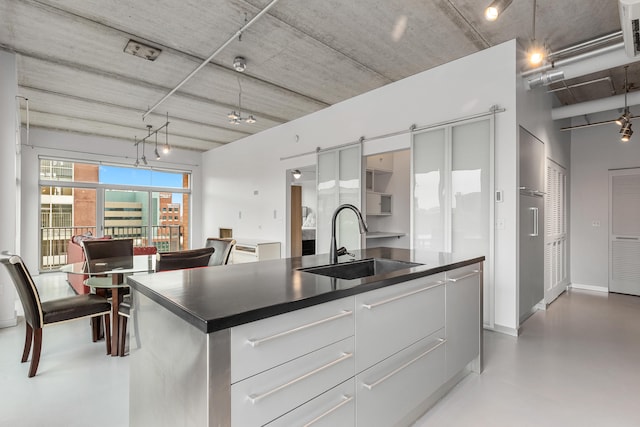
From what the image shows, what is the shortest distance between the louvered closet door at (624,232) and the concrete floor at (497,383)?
206 centimetres

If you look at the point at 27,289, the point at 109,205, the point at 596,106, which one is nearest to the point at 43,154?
the point at 109,205

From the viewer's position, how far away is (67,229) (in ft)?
23.6

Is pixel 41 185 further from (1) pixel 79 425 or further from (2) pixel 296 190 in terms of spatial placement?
(1) pixel 79 425

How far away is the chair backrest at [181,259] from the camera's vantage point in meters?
2.70

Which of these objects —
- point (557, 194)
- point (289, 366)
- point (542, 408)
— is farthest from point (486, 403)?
point (557, 194)

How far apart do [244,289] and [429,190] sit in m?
3.14

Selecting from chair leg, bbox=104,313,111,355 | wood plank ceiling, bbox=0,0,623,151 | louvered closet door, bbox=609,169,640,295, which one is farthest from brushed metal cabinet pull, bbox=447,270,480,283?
louvered closet door, bbox=609,169,640,295

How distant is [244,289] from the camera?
1.36 metres

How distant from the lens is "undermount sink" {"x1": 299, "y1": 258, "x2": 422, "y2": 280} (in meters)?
2.01

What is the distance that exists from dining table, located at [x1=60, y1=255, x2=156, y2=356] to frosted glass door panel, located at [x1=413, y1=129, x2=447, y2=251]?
119 inches

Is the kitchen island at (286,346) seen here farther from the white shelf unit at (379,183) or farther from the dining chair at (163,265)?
the white shelf unit at (379,183)

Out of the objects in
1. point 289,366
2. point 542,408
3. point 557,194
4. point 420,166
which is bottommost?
point 542,408

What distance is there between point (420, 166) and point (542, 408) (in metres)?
2.71

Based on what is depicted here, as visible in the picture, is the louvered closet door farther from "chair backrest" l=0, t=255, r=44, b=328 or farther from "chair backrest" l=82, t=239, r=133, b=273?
"chair backrest" l=0, t=255, r=44, b=328
